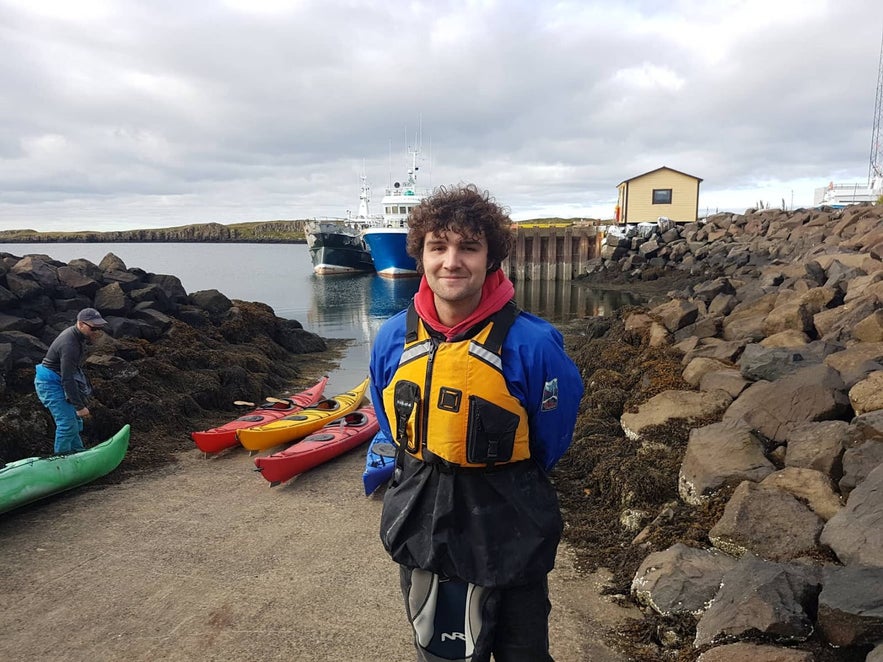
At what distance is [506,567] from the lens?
8.41 feet

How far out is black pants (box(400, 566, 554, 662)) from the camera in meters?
2.64

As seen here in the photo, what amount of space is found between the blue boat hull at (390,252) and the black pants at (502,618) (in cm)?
4753

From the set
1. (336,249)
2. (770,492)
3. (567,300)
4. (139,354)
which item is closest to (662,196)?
(567,300)

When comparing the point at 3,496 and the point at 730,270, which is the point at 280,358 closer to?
the point at 3,496

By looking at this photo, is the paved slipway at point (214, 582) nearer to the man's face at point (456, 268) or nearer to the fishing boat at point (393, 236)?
the man's face at point (456, 268)

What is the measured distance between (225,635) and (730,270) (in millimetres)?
26237

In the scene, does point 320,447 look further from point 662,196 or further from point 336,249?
point 336,249

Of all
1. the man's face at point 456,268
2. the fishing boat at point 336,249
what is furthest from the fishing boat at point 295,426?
the fishing boat at point 336,249

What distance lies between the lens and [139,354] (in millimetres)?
12086

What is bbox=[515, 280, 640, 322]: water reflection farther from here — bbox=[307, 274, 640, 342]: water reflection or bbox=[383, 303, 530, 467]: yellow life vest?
bbox=[383, 303, 530, 467]: yellow life vest

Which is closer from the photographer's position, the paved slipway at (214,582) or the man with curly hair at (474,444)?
the man with curly hair at (474,444)

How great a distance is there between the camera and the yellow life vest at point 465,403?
2586 mm

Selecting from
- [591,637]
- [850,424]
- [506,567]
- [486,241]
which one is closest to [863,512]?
[850,424]

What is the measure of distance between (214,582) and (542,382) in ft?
13.8
